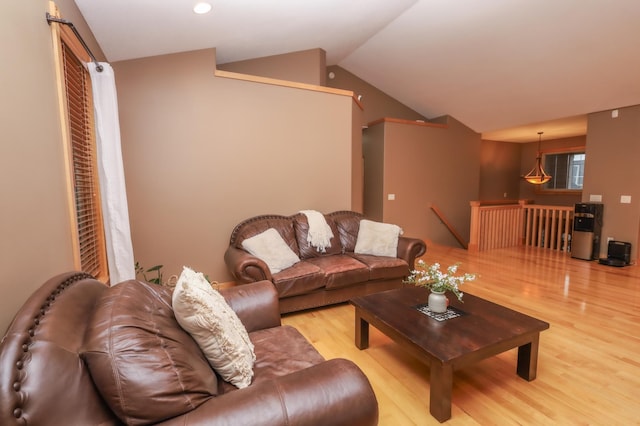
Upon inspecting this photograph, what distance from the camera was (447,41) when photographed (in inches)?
165

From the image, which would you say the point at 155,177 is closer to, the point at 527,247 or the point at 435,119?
the point at 435,119

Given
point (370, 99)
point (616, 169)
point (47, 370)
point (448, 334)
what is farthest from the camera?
point (370, 99)

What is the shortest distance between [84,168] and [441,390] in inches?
108

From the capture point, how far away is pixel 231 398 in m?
1.03

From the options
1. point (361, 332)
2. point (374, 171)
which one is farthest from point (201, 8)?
point (374, 171)

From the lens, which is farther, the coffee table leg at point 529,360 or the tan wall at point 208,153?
the tan wall at point 208,153

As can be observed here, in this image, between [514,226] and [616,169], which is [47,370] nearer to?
[616,169]

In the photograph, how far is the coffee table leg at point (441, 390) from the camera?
5.36 ft

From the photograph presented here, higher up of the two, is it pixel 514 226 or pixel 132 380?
pixel 132 380

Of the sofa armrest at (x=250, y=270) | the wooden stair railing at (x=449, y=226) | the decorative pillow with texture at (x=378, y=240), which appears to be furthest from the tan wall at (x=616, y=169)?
the sofa armrest at (x=250, y=270)

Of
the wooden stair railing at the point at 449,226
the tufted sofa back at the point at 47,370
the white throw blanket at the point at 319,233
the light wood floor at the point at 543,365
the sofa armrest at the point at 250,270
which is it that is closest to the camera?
the tufted sofa back at the point at 47,370

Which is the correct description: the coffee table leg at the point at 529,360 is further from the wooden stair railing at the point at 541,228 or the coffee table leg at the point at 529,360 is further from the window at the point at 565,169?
the window at the point at 565,169

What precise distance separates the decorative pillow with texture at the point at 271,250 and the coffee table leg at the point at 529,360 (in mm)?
2024

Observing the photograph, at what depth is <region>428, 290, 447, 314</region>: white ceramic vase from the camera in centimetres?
207
